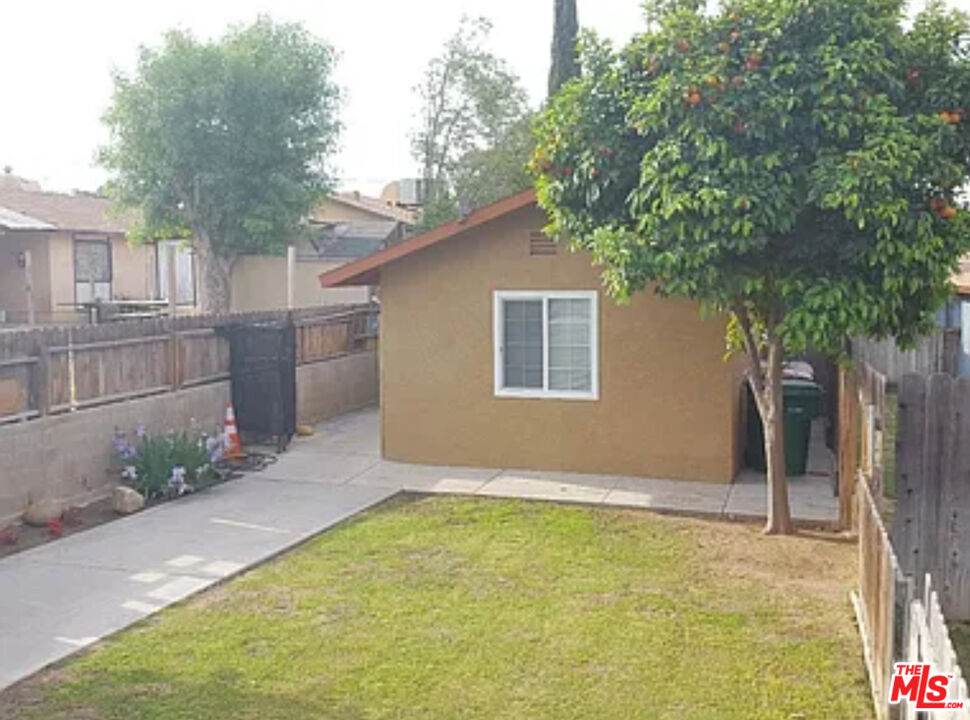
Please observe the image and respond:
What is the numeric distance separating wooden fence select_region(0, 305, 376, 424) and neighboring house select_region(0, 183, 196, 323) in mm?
13048

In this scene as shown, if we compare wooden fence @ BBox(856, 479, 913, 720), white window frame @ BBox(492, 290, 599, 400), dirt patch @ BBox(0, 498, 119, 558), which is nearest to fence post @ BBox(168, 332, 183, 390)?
dirt patch @ BBox(0, 498, 119, 558)

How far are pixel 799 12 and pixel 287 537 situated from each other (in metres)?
6.27

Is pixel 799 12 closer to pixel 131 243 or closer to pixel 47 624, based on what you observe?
pixel 47 624

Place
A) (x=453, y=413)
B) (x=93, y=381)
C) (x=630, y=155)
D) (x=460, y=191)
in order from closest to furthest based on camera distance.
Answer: (x=630, y=155) < (x=93, y=381) < (x=453, y=413) < (x=460, y=191)

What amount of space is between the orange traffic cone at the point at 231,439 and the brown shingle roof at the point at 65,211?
1388cm

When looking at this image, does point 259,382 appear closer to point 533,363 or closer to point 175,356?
point 175,356

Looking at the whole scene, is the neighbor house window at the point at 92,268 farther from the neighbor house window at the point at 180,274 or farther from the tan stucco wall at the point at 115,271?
the neighbor house window at the point at 180,274

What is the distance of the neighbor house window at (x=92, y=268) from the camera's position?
2777cm

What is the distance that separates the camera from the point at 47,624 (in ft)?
23.0

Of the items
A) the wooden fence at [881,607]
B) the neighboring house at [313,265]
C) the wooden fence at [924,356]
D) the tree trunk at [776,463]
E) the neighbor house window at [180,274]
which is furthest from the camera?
the neighbor house window at [180,274]

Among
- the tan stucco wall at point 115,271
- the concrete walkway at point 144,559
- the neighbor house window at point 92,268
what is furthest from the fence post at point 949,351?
the neighbor house window at point 92,268

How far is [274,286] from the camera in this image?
960 inches

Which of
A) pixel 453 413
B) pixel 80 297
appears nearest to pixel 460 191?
pixel 80 297

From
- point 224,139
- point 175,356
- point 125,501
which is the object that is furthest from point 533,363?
point 224,139
